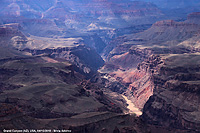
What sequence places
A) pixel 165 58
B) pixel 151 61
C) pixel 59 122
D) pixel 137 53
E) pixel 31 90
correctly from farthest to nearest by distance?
pixel 137 53
pixel 151 61
pixel 165 58
pixel 31 90
pixel 59 122

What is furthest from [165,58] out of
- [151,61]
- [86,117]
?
[86,117]

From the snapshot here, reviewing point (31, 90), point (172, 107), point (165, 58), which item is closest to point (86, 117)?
point (31, 90)

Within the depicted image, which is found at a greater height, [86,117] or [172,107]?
[86,117]

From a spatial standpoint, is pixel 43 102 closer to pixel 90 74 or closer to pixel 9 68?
pixel 9 68

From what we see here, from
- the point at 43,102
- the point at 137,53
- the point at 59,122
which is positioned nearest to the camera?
the point at 59,122

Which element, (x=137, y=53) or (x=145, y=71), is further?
(x=137, y=53)

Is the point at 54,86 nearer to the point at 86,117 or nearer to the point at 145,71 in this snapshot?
the point at 86,117
